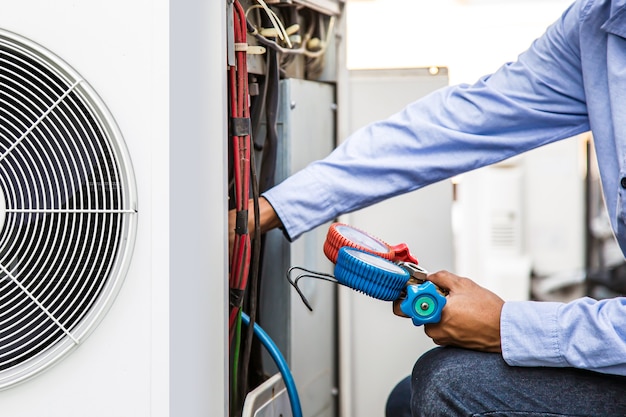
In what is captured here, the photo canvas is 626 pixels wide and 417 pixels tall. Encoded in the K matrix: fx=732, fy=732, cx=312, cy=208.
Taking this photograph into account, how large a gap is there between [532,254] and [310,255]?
11.2 feet

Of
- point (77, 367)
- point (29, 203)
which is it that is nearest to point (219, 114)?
point (29, 203)

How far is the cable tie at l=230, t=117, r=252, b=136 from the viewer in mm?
1105

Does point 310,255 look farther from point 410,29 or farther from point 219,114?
point 410,29

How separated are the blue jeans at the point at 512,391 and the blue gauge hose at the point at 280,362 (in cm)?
26

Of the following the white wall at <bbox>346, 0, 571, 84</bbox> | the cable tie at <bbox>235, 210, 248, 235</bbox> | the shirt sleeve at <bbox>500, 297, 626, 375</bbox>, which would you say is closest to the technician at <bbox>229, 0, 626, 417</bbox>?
the shirt sleeve at <bbox>500, 297, 626, 375</bbox>

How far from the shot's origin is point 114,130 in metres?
0.92

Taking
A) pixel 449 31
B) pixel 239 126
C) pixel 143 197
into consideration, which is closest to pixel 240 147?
pixel 239 126

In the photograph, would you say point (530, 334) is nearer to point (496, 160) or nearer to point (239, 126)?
point (496, 160)

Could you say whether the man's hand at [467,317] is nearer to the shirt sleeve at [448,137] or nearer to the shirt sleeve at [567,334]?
the shirt sleeve at [567,334]

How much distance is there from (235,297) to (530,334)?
0.45 m

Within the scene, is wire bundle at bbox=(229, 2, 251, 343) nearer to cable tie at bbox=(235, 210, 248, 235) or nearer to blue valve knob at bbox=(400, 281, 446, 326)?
cable tie at bbox=(235, 210, 248, 235)

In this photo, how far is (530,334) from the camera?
40.3 inches

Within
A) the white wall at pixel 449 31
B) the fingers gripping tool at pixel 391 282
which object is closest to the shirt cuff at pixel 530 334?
the fingers gripping tool at pixel 391 282

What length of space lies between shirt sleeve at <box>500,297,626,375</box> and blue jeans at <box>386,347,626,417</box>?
27 mm
